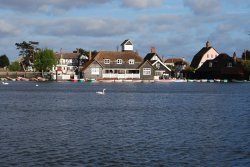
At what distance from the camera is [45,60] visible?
149750 mm

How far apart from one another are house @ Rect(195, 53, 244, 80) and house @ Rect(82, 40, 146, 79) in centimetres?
2066

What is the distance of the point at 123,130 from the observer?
32.4 metres

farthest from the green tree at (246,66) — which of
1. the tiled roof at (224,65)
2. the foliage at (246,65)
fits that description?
the tiled roof at (224,65)

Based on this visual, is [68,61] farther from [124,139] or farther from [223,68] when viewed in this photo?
[124,139]

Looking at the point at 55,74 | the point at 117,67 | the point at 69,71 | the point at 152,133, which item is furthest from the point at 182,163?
the point at 69,71

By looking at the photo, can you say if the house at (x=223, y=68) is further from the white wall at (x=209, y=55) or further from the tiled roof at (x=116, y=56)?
the tiled roof at (x=116, y=56)

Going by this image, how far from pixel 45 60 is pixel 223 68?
50670mm

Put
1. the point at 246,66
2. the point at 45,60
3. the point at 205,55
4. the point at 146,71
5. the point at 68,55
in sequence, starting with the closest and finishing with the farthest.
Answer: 1. the point at 246,66
2. the point at 146,71
3. the point at 45,60
4. the point at 205,55
5. the point at 68,55

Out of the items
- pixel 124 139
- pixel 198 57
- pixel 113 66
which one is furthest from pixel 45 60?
pixel 124 139

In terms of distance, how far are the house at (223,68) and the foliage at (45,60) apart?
43.9 m

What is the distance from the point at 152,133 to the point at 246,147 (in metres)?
6.87

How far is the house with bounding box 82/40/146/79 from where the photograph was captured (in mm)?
138250

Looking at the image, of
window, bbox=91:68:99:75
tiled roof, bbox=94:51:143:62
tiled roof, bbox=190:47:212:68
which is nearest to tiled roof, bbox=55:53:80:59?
tiled roof, bbox=94:51:143:62

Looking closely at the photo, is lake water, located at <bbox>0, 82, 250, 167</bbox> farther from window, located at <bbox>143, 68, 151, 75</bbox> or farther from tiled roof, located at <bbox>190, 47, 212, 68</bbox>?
tiled roof, located at <bbox>190, 47, 212, 68</bbox>
